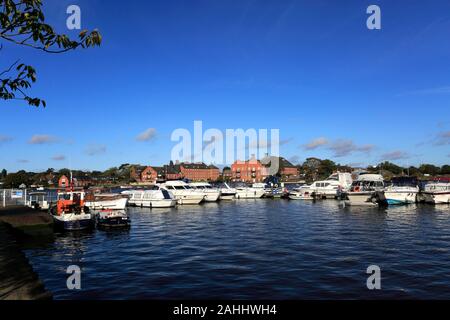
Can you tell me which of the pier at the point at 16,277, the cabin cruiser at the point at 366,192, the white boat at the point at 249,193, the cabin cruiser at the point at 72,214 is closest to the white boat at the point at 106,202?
the cabin cruiser at the point at 72,214

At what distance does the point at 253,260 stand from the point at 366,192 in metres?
39.5

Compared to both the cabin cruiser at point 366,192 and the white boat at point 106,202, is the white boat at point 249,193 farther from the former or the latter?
the white boat at point 106,202

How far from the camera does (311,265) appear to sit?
2045cm

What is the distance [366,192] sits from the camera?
56094mm

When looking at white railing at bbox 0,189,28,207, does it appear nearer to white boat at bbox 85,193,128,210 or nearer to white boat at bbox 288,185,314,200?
white boat at bbox 85,193,128,210

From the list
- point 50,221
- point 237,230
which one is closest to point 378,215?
point 237,230

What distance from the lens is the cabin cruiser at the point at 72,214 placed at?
32.6m

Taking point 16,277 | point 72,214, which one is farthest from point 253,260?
point 72,214

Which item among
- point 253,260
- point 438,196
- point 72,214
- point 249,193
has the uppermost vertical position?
point 72,214

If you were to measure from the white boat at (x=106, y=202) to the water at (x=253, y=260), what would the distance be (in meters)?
8.80

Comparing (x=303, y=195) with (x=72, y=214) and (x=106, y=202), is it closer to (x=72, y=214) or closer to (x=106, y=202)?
(x=106, y=202)

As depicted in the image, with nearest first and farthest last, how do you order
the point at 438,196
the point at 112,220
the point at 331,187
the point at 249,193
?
A: the point at 112,220, the point at 438,196, the point at 331,187, the point at 249,193

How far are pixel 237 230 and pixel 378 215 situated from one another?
66.4 ft
